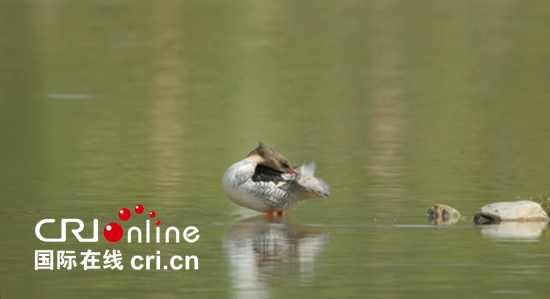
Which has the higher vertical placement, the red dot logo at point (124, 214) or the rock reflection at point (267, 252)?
the red dot logo at point (124, 214)

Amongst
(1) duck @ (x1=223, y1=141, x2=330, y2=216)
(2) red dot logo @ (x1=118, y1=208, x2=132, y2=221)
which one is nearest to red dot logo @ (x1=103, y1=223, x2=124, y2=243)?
(2) red dot logo @ (x1=118, y1=208, x2=132, y2=221)

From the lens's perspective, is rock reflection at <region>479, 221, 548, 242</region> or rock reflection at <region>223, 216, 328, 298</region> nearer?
rock reflection at <region>223, 216, 328, 298</region>

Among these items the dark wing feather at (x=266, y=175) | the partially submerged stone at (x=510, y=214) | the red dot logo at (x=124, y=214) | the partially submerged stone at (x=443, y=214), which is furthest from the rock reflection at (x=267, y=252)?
the partially submerged stone at (x=510, y=214)

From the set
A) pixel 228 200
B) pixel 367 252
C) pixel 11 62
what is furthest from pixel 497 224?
pixel 11 62

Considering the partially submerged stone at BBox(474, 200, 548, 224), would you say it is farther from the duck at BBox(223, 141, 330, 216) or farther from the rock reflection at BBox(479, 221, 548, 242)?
the duck at BBox(223, 141, 330, 216)

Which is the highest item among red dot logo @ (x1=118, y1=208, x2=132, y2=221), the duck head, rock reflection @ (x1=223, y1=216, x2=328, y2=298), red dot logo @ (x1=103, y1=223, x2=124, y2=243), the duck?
the duck head

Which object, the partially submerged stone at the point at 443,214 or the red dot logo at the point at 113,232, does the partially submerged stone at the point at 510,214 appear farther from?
the red dot logo at the point at 113,232

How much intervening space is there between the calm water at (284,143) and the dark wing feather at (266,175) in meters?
0.37

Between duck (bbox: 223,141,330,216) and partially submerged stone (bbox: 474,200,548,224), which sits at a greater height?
duck (bbox: 223,141,330,216)

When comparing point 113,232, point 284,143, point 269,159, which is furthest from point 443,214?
point 284,143

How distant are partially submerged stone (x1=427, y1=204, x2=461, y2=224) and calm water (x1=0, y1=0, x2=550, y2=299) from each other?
0.11m

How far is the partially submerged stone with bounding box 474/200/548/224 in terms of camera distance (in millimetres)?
14234

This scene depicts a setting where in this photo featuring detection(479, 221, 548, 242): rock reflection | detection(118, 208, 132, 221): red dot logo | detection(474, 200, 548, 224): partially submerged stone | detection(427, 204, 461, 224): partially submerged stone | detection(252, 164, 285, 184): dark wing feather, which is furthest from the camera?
detection(252, 164, 285, 184): dark wing feather

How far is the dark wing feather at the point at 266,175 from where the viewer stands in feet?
48.2
